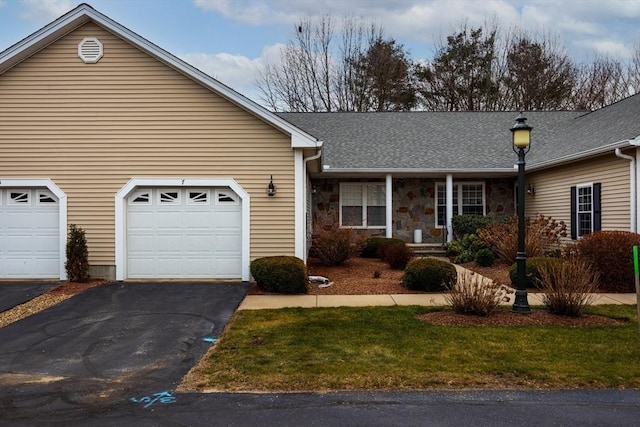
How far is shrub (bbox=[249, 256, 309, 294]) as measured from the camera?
10.3 metres

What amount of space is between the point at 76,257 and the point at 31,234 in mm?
1515

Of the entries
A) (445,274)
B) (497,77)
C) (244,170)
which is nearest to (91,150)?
(244,170)

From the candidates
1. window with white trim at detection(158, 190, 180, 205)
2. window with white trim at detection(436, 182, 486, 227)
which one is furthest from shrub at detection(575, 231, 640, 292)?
window with white trim at detection(158, 190, 180, 205)

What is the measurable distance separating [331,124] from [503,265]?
9.40m

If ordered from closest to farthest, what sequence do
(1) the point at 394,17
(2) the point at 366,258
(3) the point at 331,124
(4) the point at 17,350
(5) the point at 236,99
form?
(4) the point at 17,350 → (5) the point at 236,99 → (2) the point at 366,258 → (3) the point at 331,124 → (1) the point at 394,17

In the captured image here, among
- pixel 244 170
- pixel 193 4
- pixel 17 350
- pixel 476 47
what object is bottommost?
pixel 17 350

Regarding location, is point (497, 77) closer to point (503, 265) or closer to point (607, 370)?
point (503, 265)

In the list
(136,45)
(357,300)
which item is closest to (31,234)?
(136,45)

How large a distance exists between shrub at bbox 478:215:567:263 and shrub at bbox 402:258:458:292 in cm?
346

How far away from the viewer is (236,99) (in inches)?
452

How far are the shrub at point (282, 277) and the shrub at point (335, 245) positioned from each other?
3.25 m

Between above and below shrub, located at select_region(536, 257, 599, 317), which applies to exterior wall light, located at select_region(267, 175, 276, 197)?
above

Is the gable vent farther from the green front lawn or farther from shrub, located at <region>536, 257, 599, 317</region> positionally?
shrub, located at <region>536, 257, 599, 317</region>

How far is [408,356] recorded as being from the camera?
19.7 feet
